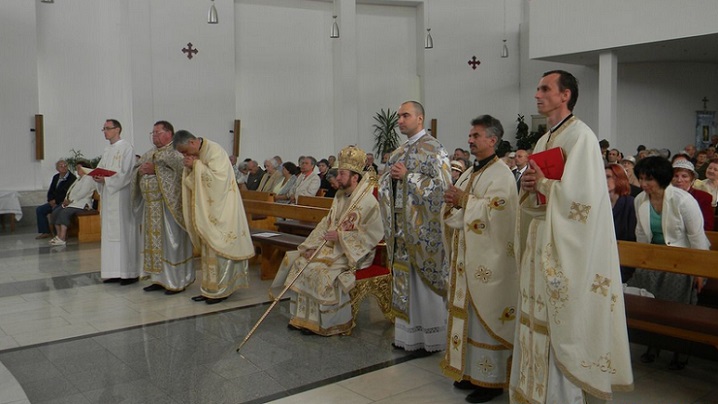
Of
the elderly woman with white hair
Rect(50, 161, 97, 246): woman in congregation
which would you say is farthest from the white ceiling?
Rect(50, 161, 97, 246): woman in congregation

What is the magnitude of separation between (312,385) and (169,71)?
12453 millimetres

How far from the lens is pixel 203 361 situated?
191 inches

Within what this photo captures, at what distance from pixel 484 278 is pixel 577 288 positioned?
2.80 feet

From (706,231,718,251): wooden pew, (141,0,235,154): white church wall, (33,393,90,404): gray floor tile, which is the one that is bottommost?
(33,393,90,404): gray floor tile

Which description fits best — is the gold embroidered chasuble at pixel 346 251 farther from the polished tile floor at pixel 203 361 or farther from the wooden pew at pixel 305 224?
the wooden pew at pixel 305 224

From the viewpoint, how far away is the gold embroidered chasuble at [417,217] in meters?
4.80

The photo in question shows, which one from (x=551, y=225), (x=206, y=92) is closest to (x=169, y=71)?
(x=206, y=92)

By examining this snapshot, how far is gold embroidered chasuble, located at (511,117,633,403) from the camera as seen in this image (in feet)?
10.1

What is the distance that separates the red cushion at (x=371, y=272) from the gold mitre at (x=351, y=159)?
2.87ft

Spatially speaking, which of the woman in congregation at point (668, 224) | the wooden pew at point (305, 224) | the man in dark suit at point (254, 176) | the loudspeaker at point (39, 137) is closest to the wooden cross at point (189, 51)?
the man in dark suit at point (254, 176)

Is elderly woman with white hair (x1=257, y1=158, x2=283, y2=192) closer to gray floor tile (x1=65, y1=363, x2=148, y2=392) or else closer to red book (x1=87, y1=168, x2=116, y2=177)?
red book (x1=87, y1=168, x2=116, y2=177)

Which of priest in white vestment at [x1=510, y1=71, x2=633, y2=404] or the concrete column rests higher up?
the concrete column

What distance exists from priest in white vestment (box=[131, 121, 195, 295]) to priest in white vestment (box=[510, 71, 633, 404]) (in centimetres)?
476

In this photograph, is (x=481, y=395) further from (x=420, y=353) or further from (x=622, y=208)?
(x=622, y=208)
